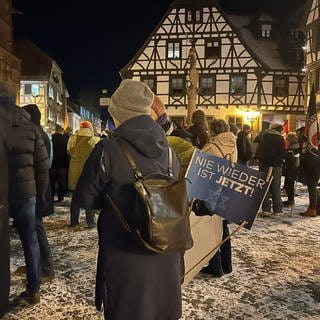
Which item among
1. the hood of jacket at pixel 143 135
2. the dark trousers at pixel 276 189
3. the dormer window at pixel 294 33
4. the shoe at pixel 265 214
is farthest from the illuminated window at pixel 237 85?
the hood of jacket at pixel 143 135

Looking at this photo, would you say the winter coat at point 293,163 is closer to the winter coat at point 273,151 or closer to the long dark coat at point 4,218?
the winter coat at point 273,151

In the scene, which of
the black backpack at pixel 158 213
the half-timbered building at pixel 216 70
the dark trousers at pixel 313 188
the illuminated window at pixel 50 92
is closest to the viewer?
the black backpack at pixel 158 213

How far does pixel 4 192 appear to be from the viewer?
126 inches

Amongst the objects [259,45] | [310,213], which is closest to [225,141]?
[310,213]

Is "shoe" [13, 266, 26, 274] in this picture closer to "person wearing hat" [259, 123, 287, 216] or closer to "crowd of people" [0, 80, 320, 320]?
"crowd of people" [0, 80, 320, 320]

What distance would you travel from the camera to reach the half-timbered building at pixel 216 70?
93.2 feet

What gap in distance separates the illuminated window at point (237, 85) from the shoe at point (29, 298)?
2586cm

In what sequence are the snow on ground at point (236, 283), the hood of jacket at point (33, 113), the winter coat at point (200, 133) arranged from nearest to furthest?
the snow on ground at point (236, 283) → the hood of jacket at point (33, 113) → the winter coat at point (200, 133)

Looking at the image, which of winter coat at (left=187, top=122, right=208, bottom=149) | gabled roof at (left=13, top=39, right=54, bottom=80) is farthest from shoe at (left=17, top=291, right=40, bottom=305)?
gabled roof at (left=13, top=39, right=54, bottom=80)

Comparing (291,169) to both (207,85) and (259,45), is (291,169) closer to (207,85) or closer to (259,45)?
(207,85)

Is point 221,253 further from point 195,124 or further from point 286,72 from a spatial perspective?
point 286,72

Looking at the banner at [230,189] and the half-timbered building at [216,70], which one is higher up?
the half-timbered building at [216,70]

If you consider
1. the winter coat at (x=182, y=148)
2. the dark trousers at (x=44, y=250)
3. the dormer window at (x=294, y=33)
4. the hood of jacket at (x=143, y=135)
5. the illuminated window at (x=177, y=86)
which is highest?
the dormer window at (x=294, y=33)

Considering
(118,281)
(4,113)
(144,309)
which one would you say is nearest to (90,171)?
(118,281)
